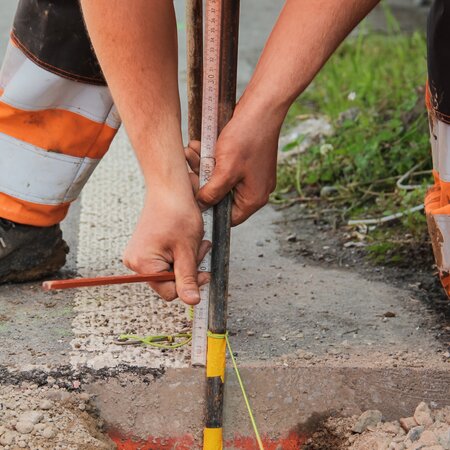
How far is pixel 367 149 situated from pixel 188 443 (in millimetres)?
1613

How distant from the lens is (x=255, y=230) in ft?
10.7

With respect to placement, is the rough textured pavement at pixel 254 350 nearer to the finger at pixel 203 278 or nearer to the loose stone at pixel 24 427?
the loose stone at pixel 24 427

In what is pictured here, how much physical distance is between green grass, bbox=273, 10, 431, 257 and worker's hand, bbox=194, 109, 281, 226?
1.15 metres

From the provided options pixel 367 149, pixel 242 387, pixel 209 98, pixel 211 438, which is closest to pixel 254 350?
pixel 242 387

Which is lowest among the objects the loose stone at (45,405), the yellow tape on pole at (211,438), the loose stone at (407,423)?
the yellow tape on pole at (211,438)

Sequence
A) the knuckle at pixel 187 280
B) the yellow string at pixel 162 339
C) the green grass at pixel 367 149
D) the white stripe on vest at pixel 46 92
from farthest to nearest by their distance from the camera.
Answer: the green grass at pixel 367 149 → the white stripe on vest at pixel 46 92 → the yellow string at pixel 162 339 → the knuckle at pixel 187 280

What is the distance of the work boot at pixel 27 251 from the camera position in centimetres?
267

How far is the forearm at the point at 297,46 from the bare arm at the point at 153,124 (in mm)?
180

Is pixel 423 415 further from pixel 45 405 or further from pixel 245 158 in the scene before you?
pixel 45 405

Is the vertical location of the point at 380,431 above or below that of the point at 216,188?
below

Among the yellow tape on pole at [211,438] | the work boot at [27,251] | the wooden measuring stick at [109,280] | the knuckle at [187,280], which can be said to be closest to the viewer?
the wooden measuring stick at [109,280]

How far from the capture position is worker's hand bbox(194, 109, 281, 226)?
201 centimetres

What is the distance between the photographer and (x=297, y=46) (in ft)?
6.51

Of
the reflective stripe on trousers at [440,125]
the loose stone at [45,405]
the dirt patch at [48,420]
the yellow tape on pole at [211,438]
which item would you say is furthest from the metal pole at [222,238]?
the reflective stripe on trousers at [440,125]
